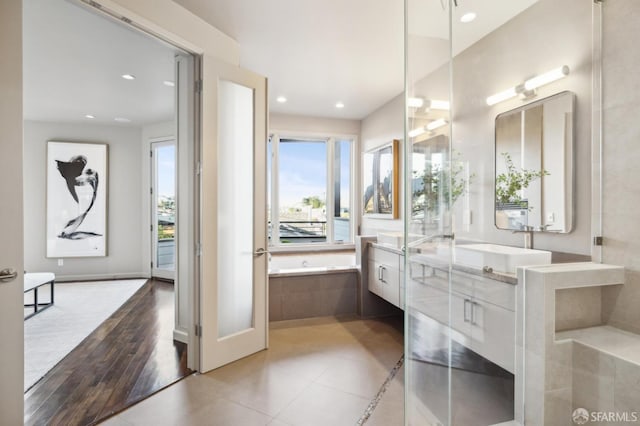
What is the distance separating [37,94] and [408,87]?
15.9 feet

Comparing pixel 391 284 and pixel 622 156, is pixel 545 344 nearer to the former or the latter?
pixel 622 156

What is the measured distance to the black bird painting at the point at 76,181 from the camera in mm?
5488

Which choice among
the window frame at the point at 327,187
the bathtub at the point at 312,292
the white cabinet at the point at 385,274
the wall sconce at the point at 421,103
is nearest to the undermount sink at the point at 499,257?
the wall sconce at the point at 421,103

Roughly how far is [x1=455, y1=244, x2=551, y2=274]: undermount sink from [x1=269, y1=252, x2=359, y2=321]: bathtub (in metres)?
2.10

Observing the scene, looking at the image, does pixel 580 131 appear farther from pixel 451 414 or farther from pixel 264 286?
pixel 264 286

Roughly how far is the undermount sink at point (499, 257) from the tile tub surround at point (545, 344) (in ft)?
0.17

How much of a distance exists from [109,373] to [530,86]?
10.9 feet

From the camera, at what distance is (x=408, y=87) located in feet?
A: 5.54

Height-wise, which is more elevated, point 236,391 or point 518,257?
point 518,257

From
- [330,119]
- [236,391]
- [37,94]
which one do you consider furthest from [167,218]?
[236,391]

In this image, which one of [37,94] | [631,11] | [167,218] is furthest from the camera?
[167,218]

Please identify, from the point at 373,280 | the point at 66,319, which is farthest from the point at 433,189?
the point at 66,319

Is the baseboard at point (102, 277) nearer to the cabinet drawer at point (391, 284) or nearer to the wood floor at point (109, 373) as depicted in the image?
the wood floor at point (109, 373)

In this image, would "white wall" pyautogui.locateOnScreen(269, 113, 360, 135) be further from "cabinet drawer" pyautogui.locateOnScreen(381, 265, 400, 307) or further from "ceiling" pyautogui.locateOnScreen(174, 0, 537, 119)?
"cabinet drawer" pyautogui.locateOnScreen(381, 265, 400, 307)
